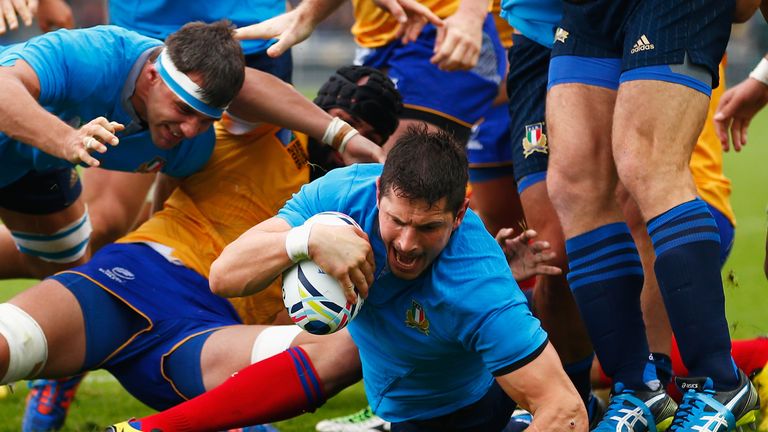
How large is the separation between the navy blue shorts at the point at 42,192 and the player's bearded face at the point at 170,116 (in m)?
1.04

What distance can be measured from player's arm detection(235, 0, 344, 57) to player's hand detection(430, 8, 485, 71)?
25.7 inches

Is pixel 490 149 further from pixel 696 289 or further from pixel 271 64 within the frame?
pixel 696 289

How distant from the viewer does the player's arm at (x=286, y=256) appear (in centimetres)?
356

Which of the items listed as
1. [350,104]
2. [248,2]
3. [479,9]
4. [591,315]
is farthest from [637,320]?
[248,2]

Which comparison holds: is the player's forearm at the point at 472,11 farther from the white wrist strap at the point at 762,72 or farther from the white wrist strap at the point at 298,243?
the white wrist strap at the point at 298,243

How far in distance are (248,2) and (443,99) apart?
1.11 m

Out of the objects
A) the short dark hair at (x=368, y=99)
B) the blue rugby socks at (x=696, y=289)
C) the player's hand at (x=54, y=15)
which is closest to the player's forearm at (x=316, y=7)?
the short dark hair at (x=368, y=99)

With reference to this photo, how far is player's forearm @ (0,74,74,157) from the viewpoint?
423 cm

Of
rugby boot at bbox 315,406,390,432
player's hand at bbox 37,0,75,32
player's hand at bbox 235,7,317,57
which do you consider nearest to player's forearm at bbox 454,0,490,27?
player's hand at bbox 235,7,317,57

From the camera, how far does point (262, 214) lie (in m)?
5.28

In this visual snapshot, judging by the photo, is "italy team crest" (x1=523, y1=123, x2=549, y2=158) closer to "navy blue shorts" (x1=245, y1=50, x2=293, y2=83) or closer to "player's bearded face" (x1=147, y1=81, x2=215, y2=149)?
"player's bearded face" (x1=147, y1=81, x2=215, y2=149)

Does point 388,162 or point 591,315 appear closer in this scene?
point 388,162

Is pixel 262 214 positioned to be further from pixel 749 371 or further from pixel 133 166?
pixel 749 371

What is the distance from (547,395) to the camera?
354 cm
